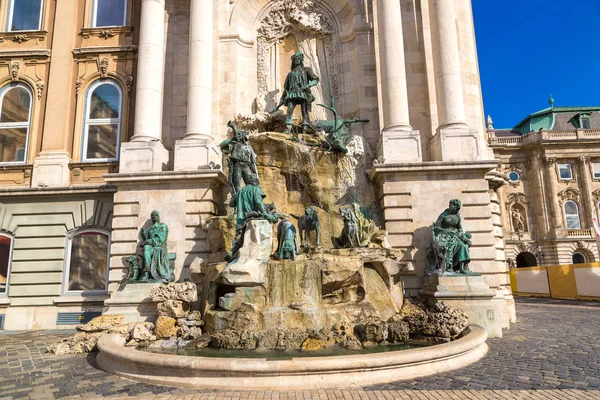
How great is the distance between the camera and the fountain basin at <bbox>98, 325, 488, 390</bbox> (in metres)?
5.58

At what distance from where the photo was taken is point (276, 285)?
8.66 meters

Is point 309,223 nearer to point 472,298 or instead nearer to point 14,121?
point 472,298

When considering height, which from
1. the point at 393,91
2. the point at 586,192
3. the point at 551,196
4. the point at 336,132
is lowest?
the point at 336,132

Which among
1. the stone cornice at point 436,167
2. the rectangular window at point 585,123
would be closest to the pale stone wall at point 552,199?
the rectangular window at point 585,123

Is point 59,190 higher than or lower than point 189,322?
higher

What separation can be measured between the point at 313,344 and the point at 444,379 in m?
2.26

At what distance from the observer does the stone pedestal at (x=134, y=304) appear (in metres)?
10.8

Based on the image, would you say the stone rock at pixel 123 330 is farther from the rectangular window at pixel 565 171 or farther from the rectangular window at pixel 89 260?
the rectangular window at pixel 565 171

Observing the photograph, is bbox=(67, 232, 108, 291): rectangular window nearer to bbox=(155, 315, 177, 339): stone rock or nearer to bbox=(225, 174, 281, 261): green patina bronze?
bbox=(155, 315, 177, 339): stone rock

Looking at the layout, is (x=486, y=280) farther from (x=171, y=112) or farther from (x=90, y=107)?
(x=90, y=107)

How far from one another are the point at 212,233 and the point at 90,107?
28.1 ft

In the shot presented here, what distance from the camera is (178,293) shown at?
9.89 meters

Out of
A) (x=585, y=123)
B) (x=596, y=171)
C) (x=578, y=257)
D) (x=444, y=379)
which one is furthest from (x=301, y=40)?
(x=585, y=123)

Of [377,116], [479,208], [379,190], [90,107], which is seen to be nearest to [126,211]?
[90,107]
